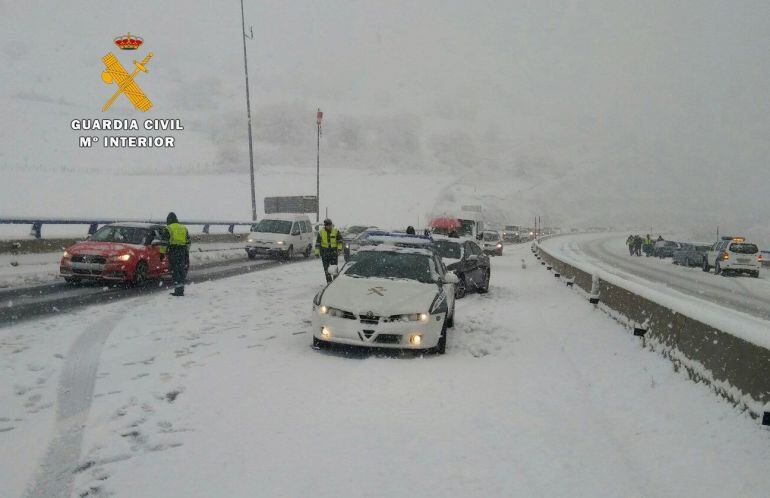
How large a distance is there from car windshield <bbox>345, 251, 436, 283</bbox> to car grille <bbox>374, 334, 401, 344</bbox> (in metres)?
1.52

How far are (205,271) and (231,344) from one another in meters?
11.5

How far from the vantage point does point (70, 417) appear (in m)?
4.83

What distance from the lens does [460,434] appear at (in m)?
4.79

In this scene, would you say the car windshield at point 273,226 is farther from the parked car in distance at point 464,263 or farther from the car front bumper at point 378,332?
the car front bumper at point 378,332

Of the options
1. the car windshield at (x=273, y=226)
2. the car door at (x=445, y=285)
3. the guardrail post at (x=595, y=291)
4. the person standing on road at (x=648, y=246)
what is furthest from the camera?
the person standing on road at (x=648, y=246)

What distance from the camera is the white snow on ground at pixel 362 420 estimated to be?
12.6 ft

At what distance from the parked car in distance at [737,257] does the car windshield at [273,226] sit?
2171 centimetres

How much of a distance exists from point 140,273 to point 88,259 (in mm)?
1194

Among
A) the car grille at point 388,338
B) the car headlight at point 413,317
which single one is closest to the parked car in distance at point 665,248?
the car headlight at point 413,317

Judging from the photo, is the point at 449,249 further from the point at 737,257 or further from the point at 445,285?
the point at 737,257

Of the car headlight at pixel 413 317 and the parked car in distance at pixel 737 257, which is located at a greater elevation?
the car headlight at pixel 413 317

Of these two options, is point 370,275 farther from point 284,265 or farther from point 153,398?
point 284,265

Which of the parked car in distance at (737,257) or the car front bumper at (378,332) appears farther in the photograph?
the parked car in distance at (737,257)

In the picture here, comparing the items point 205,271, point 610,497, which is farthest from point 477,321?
point 205,271
